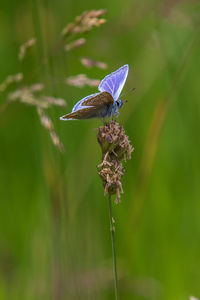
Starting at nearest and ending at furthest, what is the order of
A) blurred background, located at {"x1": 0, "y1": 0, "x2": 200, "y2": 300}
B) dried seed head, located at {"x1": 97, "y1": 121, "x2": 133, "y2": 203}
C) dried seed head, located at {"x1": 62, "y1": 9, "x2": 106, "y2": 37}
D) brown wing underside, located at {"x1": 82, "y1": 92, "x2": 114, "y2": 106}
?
dried seed head, located at {"x1": 97, "y1": 121, "x2": 133, "y2": 203} → brown wing underside, located at {"x1": 82, "y1": 92, "x2": 114, "y2": 106} → dried seed head, located at {"x1": 62, "y1": 9, "x2": 106, "y2": 37} → blurred background, located at {"x1": 0, "y1": 0, "x2": 200, "y2": 300}

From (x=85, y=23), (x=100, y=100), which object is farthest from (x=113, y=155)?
(x=85, y=23)

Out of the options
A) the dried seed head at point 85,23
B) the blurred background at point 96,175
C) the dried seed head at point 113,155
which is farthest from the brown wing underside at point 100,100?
the dried seed head at point 85,23

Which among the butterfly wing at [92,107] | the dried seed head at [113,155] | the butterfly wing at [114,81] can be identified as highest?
the butterfly wing at [114,81]

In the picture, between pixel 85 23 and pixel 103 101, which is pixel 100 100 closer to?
pixel 103 101

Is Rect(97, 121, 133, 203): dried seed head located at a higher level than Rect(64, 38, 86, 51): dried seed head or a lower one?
lower

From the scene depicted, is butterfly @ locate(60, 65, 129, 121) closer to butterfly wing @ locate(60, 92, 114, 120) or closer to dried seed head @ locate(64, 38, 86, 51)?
butterfly wing @ locate(60, 92, 114, 120)

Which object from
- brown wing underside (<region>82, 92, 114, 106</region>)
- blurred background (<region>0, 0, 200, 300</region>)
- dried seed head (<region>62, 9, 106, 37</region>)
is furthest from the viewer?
blurred background (<region>0, 0, 200, 300</region>)

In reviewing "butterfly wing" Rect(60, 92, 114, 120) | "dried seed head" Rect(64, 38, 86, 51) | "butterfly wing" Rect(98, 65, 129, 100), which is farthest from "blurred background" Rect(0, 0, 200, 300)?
"butterfly wing" Rect(98, 65, 129, 100)

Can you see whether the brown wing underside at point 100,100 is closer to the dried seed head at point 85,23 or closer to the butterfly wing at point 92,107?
the butterfly wing at point 92,107
